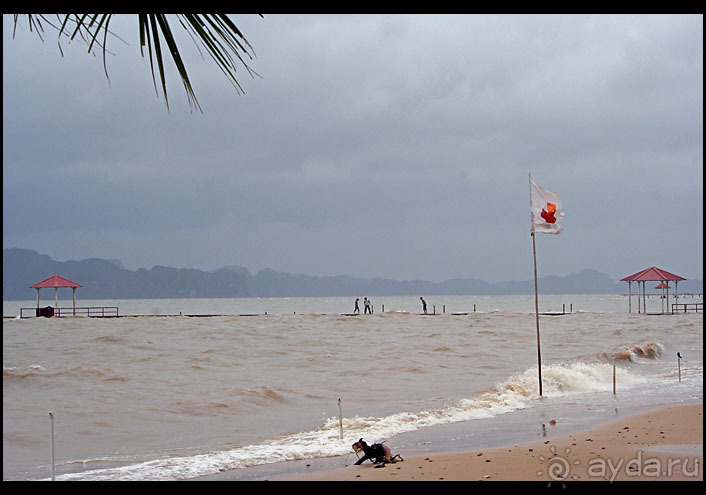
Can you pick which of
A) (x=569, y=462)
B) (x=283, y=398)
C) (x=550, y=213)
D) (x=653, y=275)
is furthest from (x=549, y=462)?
(x=653, y=275)

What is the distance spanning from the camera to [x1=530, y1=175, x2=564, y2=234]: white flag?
1178 cm

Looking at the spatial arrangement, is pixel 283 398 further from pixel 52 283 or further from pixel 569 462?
Result: pixel 52 283

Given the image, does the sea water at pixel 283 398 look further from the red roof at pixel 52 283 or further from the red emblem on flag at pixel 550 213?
the red roof at pixel 52 283

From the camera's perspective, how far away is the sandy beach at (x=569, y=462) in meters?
6.23

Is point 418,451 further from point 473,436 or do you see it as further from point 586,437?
point 586,437

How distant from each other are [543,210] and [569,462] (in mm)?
5822

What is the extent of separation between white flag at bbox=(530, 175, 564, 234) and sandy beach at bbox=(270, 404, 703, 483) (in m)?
4.04

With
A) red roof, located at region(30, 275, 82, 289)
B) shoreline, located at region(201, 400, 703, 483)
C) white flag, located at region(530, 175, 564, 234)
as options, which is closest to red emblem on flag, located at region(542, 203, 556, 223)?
white flag, located at region(530, 175, 564, 234)

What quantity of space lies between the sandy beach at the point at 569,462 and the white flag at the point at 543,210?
4.04 meters

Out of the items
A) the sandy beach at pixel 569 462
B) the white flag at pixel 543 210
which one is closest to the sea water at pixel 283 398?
the sandy beach at pixel 569 462

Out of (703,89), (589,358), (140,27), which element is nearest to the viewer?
(140,27)
